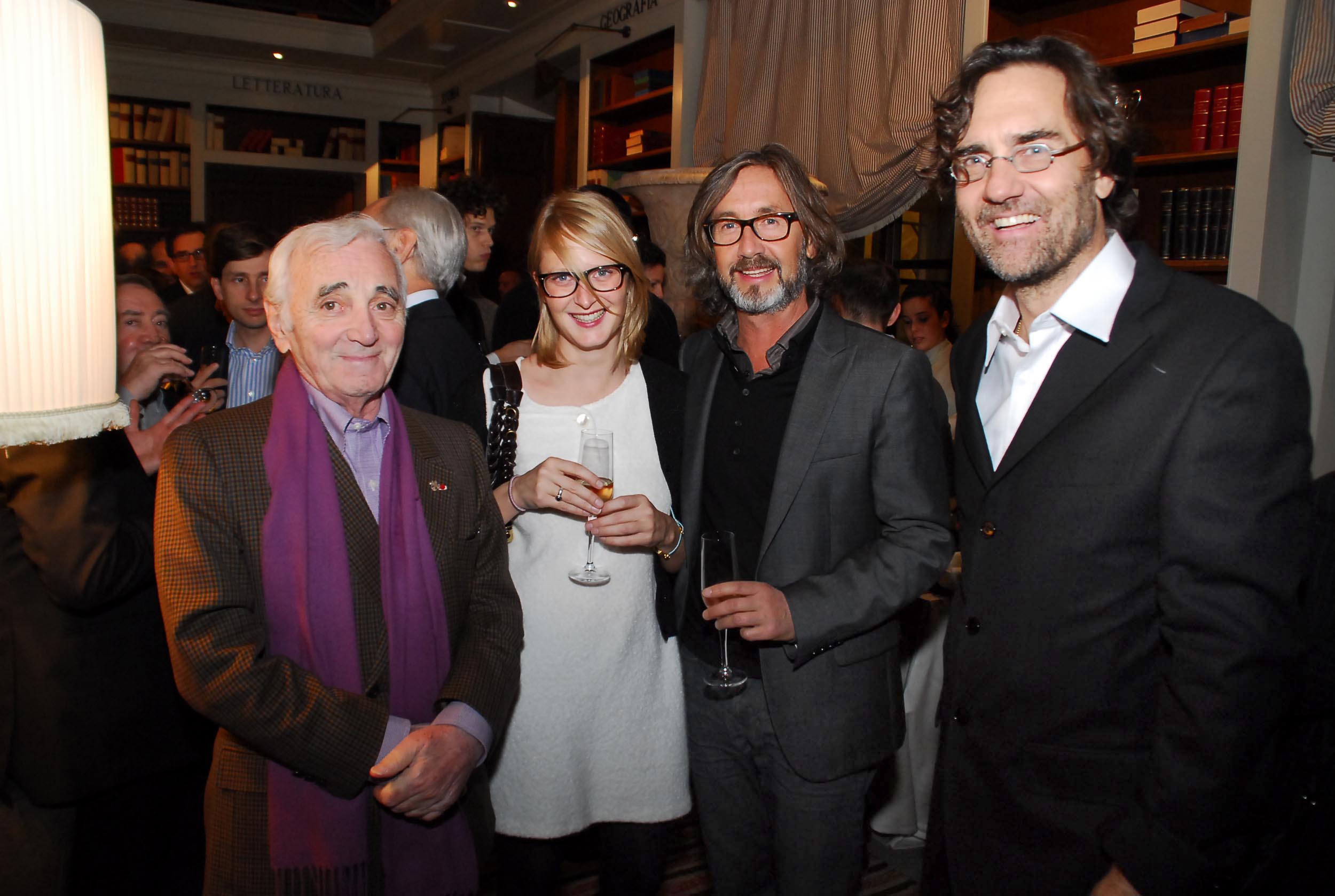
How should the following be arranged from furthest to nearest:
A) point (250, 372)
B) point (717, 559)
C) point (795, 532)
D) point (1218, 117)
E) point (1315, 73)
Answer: point (1218, 117) → point (250, 372) → point (1315, 73) → point (795, 532) → point (717, 559)

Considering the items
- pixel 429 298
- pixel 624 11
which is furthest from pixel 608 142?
pixel 429 298

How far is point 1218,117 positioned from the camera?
11.7 ft

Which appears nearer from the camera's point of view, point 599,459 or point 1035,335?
point 1035,335

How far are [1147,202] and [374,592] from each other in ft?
12.8

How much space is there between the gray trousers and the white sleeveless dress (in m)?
0.07

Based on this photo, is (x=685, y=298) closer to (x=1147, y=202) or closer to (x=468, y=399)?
(x=468, y=399)

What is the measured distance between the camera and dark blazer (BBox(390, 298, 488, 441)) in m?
2.48

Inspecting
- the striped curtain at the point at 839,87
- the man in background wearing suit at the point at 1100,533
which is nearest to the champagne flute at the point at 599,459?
the man in background wearing suit at the point at 1100,533

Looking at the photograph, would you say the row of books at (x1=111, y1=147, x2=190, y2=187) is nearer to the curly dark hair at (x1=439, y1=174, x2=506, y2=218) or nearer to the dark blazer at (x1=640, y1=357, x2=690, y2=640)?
the curly dark hair at (x1=439, y1=174, x2=506, y2=218)

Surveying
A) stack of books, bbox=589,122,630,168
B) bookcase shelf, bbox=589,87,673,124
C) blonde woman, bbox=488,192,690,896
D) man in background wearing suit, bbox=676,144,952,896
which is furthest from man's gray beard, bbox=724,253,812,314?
stack of books, bbox=589,122,630,168

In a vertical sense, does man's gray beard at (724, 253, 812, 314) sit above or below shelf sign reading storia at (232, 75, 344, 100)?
below

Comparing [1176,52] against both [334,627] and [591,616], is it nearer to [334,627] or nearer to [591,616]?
[591,616]

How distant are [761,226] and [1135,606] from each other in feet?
3.64

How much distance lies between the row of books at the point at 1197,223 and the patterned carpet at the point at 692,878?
2730 millimetres
